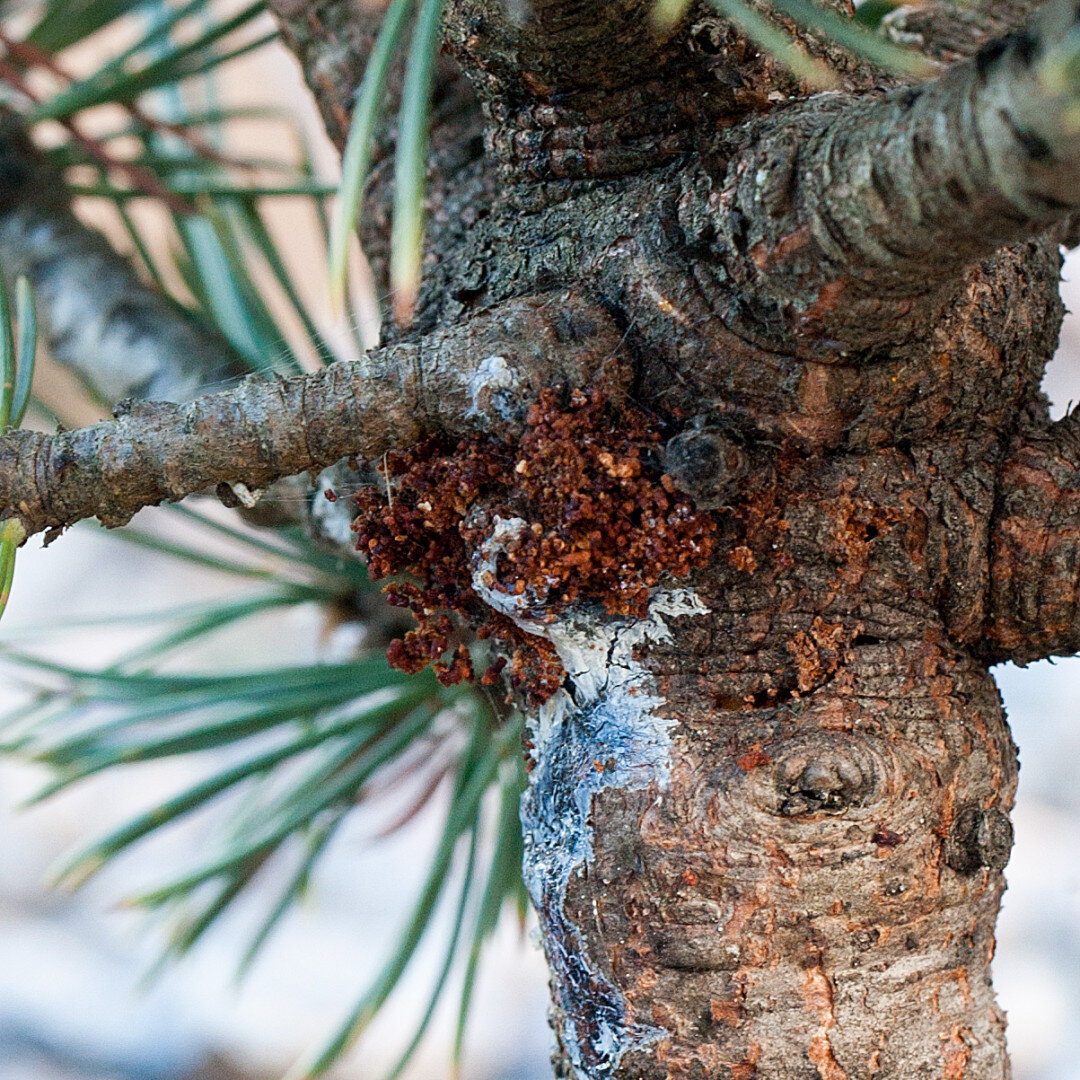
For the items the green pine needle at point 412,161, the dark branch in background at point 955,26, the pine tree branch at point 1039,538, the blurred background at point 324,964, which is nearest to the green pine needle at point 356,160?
the green pine needle at point 412,161

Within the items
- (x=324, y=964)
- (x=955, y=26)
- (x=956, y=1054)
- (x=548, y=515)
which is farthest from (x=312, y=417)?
(x=324, y=964)

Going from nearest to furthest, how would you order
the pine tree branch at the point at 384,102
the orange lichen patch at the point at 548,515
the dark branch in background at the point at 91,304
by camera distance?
1. the orange lichen patch at the point at 548,515
2. the pine tree branch at the point at 384,102
3. the dark branch in background at the point at 91,304

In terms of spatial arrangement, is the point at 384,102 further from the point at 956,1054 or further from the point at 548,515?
the point at 956,1054

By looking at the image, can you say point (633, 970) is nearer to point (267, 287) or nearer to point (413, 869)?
point (413, 869)

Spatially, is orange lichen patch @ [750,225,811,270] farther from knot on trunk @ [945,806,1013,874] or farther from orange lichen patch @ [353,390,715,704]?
knot on trunk @ [945,806,1013,874]

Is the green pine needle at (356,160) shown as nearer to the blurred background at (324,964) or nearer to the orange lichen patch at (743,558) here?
the orange lichen patch at (743,558)
